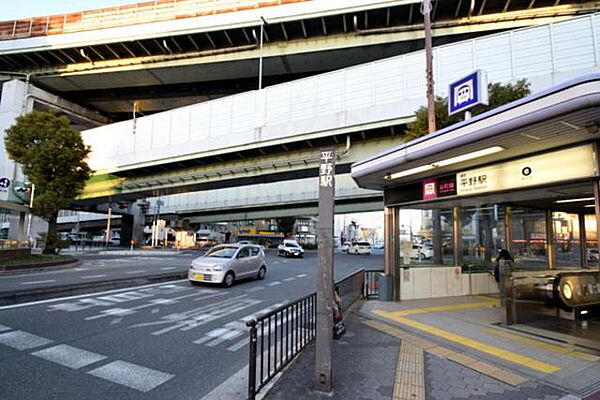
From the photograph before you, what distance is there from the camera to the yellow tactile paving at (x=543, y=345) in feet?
17.0

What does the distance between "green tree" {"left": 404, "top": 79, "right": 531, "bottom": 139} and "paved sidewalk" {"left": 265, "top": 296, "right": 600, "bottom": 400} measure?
7332 millimetres

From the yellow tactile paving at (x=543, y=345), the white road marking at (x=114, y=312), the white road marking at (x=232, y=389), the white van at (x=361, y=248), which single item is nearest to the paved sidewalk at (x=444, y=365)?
the yellow tactile paving at (x=543, y=345)

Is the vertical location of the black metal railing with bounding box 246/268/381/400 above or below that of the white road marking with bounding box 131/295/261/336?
above

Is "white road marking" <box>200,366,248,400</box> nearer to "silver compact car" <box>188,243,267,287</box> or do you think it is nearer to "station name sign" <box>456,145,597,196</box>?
"station name sign" <box>456,145,597,196</box>

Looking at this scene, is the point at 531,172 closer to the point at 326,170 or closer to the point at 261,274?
the point at 326,170

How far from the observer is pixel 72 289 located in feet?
33.3

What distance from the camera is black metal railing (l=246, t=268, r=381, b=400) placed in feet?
12.0

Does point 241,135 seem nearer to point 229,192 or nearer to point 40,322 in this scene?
point 40,322

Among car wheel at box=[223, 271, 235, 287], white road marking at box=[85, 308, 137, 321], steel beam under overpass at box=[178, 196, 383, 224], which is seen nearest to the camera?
white road marking at box=[85, 308, 137, 321]

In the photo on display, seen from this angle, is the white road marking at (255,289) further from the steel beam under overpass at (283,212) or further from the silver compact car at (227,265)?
the steel beam under overpass at (283,212)

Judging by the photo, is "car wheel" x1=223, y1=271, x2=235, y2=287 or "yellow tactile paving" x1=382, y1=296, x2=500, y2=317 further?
"car wheel" x1=223, y1=271, x2=235, y2=287

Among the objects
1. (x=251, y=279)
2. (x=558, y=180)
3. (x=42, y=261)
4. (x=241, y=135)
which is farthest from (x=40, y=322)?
(x=241, y=135)

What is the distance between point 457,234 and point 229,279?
8423 mm

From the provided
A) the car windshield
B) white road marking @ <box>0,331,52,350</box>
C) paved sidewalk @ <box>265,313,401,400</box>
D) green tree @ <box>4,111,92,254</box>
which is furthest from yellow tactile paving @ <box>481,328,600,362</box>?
green tree @ <box>4,111,92,254</box>
